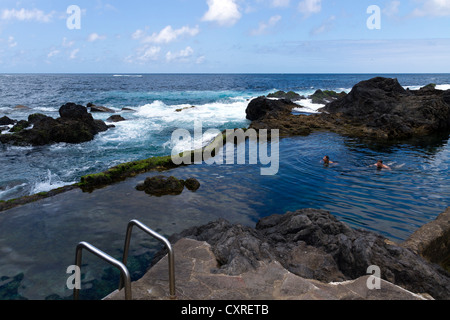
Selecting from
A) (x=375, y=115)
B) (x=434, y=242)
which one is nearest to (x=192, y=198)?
(x=434, y=242)

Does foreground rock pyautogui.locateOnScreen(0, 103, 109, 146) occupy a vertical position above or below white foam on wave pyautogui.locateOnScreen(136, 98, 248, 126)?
below

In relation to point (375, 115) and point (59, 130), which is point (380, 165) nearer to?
point (375, 115)

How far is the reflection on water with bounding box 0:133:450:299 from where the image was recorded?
6.76 meters

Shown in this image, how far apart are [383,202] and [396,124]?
1484 centimetres

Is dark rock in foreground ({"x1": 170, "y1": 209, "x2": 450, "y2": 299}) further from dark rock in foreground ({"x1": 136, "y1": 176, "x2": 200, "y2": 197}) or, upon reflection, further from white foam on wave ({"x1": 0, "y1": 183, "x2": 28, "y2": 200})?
white foam on wave ({"x1": 0, "y1": 183, "x2": 28, "y2": 200})

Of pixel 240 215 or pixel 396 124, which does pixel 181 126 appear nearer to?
pixel 396 124

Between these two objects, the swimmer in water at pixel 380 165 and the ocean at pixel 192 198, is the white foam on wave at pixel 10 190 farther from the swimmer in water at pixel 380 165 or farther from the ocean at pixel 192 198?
the swimmer in water at pixel 380 165

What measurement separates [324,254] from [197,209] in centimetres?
511

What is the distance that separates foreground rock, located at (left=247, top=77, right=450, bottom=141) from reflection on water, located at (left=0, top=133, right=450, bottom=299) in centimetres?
771

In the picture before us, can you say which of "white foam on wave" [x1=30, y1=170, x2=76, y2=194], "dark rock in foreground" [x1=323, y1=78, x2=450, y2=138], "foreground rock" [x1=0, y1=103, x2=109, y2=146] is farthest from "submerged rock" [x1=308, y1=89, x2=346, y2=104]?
"white foam on wave" [x1=30, y1=170, x2=76, y2=194]

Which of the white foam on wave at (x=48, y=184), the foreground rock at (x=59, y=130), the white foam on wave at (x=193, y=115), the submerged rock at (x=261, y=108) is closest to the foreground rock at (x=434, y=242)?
the white foam on wave at (x=48, y=184)

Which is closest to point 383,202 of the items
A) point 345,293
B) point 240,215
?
point 240,215

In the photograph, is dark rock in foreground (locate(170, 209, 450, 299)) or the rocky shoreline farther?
dark rock in foreground (locate(170, 209, 450, 299))

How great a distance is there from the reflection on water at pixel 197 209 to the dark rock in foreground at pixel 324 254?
2394 mm
